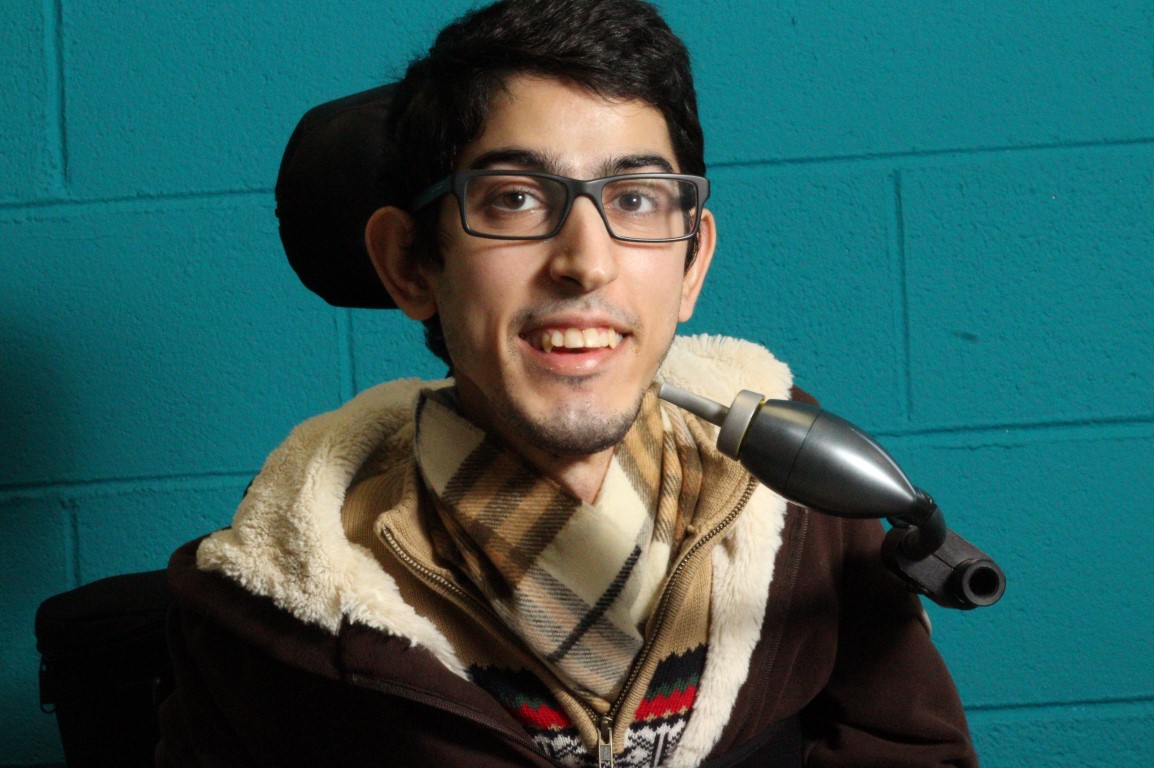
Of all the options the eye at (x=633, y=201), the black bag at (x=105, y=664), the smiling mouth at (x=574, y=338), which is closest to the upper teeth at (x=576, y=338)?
the smiling mouth at (x=574, y=338)

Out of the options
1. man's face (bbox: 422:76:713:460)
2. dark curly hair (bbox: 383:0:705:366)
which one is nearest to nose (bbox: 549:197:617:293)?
man's face (bbox: 422:76:713:460)

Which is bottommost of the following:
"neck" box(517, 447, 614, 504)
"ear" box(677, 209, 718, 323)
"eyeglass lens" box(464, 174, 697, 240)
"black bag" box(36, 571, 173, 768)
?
"black bag" box(36, 571, 173, 768)

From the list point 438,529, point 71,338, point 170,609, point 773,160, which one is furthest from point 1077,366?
point 71,338

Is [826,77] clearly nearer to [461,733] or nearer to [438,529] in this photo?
[438,529]

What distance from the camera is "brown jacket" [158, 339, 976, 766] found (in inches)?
35.2

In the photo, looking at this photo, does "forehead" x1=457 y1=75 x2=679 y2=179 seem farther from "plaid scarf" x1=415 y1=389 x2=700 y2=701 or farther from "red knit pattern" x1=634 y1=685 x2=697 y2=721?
"red knit pattern" x1=634 y1=685 x2=697 y2=721

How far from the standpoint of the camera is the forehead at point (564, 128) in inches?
35.0

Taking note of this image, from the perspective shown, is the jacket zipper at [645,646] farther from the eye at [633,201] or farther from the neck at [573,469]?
the eye at [633,201]

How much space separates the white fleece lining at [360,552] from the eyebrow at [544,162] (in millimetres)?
235

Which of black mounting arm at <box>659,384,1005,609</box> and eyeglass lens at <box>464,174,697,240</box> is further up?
eyeglass lens at <box>464,174,697,240</box>

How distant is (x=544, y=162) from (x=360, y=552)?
0.38 m

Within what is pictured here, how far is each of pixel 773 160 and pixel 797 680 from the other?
0.72m

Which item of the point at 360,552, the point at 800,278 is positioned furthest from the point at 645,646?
the point at 800,278

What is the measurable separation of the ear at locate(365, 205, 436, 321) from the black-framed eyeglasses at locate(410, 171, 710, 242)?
98 millimetres
